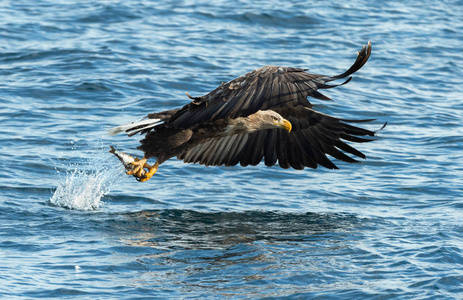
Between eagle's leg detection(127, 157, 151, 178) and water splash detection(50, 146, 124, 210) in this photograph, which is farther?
water splash detection(50, 146, 124, 210)

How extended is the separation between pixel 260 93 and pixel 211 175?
281 cm

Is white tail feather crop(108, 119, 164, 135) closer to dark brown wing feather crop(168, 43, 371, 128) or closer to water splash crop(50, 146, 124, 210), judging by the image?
dark brown wing feather crop(168, 43, 371, 128)

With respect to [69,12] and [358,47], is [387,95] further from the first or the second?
[69,12]

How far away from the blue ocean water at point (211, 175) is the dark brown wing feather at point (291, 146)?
40cm

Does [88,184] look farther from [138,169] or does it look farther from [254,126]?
[254,126]

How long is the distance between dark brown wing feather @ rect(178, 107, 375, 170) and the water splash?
82cm

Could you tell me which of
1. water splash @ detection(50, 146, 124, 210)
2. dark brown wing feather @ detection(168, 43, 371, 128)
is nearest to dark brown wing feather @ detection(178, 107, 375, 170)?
water splash @ detection(50, 146, 124, 210)

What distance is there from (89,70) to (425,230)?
A: 671cm

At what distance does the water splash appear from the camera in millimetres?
7289

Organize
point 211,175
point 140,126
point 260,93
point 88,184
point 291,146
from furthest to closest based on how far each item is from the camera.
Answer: point 211,175, point 291,146, point 88,184, point 140,126, point 260,93

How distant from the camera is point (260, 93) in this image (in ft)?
19.4

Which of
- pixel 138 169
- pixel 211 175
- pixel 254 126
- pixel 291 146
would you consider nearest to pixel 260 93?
pixel 254 126

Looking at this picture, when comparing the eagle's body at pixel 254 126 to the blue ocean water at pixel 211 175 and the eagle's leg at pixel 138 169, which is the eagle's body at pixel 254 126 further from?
the blue ocean water at pixel 211 175

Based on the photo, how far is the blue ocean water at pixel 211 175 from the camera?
560 cm
